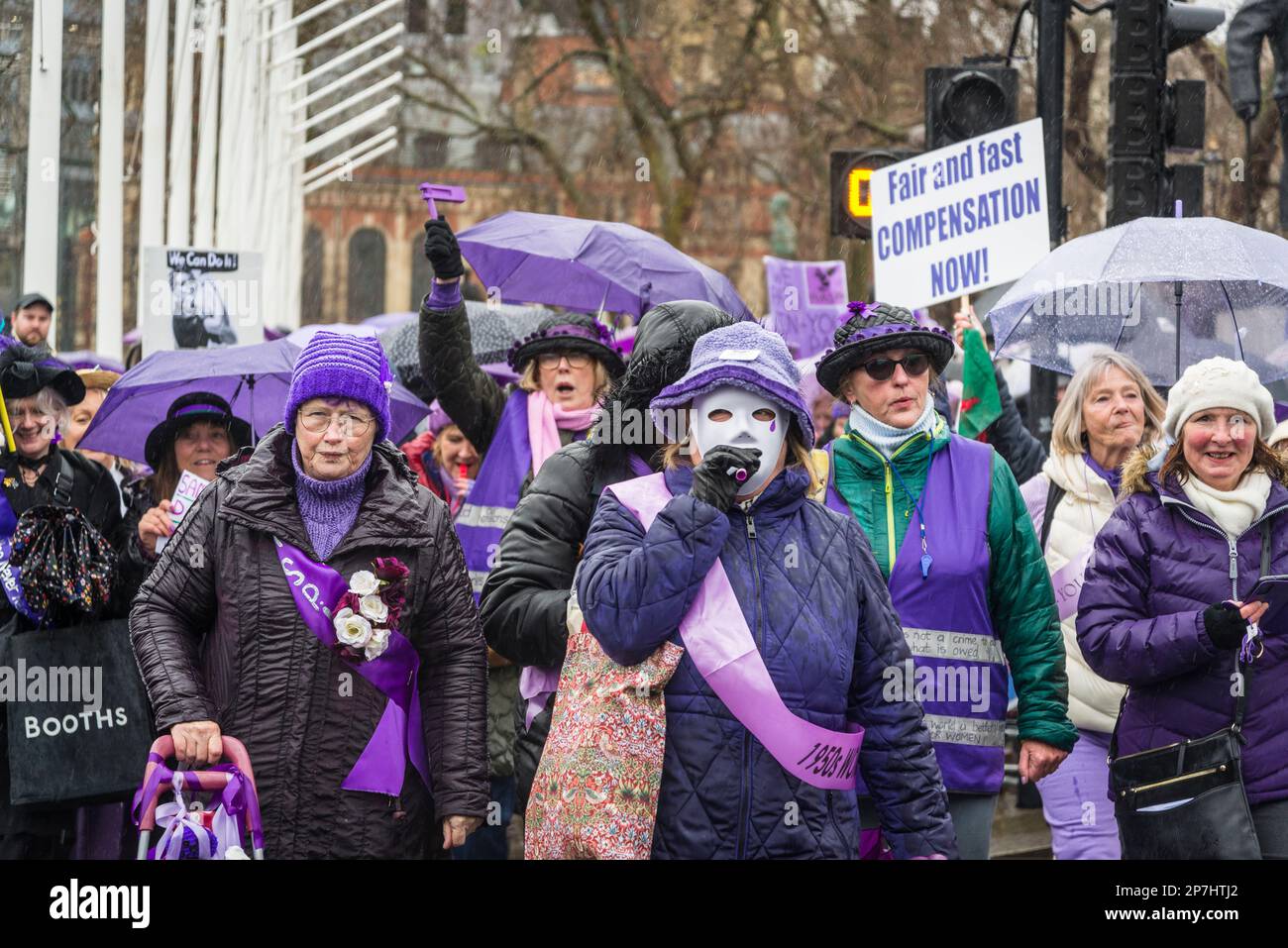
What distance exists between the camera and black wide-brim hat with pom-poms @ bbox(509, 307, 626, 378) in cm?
701

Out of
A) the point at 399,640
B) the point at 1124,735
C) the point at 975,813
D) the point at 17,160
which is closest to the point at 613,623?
the point at 399,640

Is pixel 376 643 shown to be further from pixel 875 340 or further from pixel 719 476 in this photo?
pixel 875 340

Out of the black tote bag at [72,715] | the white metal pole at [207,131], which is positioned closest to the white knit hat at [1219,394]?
the black tote bag at [72,715]

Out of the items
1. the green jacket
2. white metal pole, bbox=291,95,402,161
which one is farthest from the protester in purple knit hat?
white metal pole, bbox=291,95,402,161

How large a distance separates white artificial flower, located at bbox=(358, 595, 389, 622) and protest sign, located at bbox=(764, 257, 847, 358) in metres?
8.33

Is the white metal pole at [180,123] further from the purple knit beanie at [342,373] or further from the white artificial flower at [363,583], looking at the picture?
the white artificial flower at [363,583]

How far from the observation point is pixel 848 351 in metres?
5.73

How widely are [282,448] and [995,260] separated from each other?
176 inches

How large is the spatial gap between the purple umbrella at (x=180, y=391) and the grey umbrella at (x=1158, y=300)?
254 cm

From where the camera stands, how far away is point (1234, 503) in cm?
567

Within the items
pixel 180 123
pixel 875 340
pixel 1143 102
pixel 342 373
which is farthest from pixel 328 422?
pixel 180 123

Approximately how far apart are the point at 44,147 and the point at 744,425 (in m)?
8.21

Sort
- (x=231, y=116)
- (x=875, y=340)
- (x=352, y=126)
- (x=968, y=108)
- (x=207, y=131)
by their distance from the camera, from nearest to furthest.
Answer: (x=875, y=340) < (x=968, y=108) < (x=207, y=131) < (x=231, y=116) < (x=352, y=126)

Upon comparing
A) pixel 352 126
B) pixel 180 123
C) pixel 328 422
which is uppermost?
pixel 352 126
